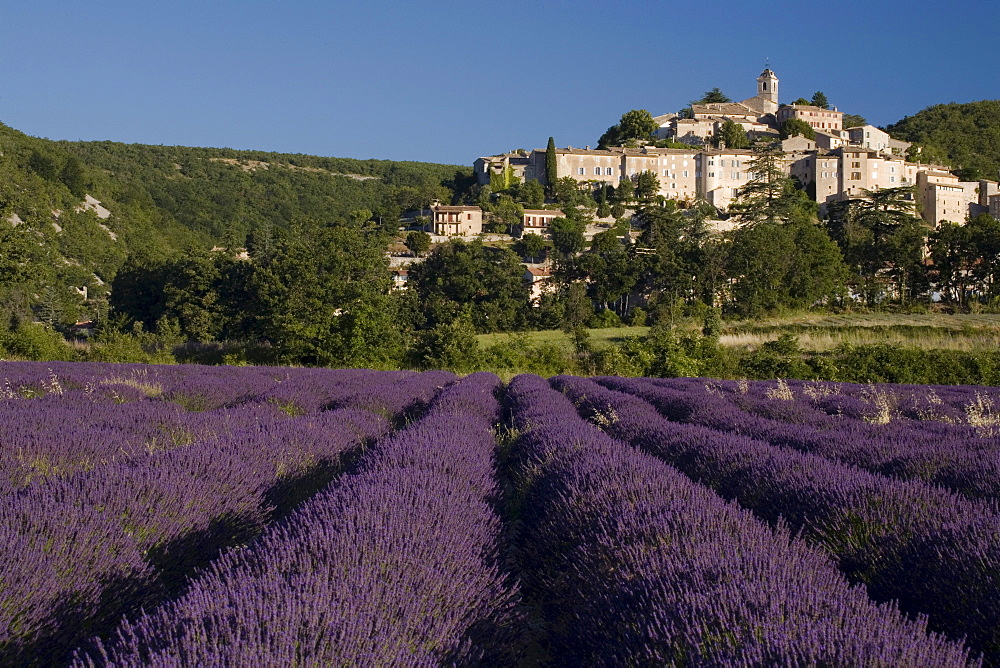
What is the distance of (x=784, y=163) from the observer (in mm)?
88562

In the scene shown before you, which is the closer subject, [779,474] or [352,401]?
[779,474]

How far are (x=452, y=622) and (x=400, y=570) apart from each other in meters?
0.29

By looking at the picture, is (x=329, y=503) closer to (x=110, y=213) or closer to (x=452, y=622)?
(x=452, y=622)

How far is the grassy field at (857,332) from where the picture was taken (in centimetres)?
2405

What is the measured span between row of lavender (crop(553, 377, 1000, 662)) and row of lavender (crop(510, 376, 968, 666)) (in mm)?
339

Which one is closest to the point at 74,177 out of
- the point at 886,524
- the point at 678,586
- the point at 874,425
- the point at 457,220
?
the point at 457,220

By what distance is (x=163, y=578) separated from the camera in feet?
10.2

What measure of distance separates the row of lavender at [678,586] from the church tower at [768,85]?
127 meters

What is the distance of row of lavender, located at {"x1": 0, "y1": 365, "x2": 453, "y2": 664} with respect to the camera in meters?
2.55

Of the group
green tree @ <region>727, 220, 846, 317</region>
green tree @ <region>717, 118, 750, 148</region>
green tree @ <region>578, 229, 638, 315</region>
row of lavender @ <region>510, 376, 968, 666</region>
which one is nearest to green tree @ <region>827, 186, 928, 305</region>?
green tree @ <region>727, 220, 846, 317</region>

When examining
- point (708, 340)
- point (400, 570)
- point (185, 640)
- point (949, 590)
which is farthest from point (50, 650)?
point (708, 340)

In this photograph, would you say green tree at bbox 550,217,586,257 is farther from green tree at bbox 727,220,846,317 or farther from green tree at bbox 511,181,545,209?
green tree at bbox 727,220,846,317

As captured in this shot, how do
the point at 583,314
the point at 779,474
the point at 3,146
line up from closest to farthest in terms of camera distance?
1. the point at 779,474
2. the point at 583,314
3. the point at 3,146

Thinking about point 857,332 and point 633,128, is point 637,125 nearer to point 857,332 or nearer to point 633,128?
point 633,128
